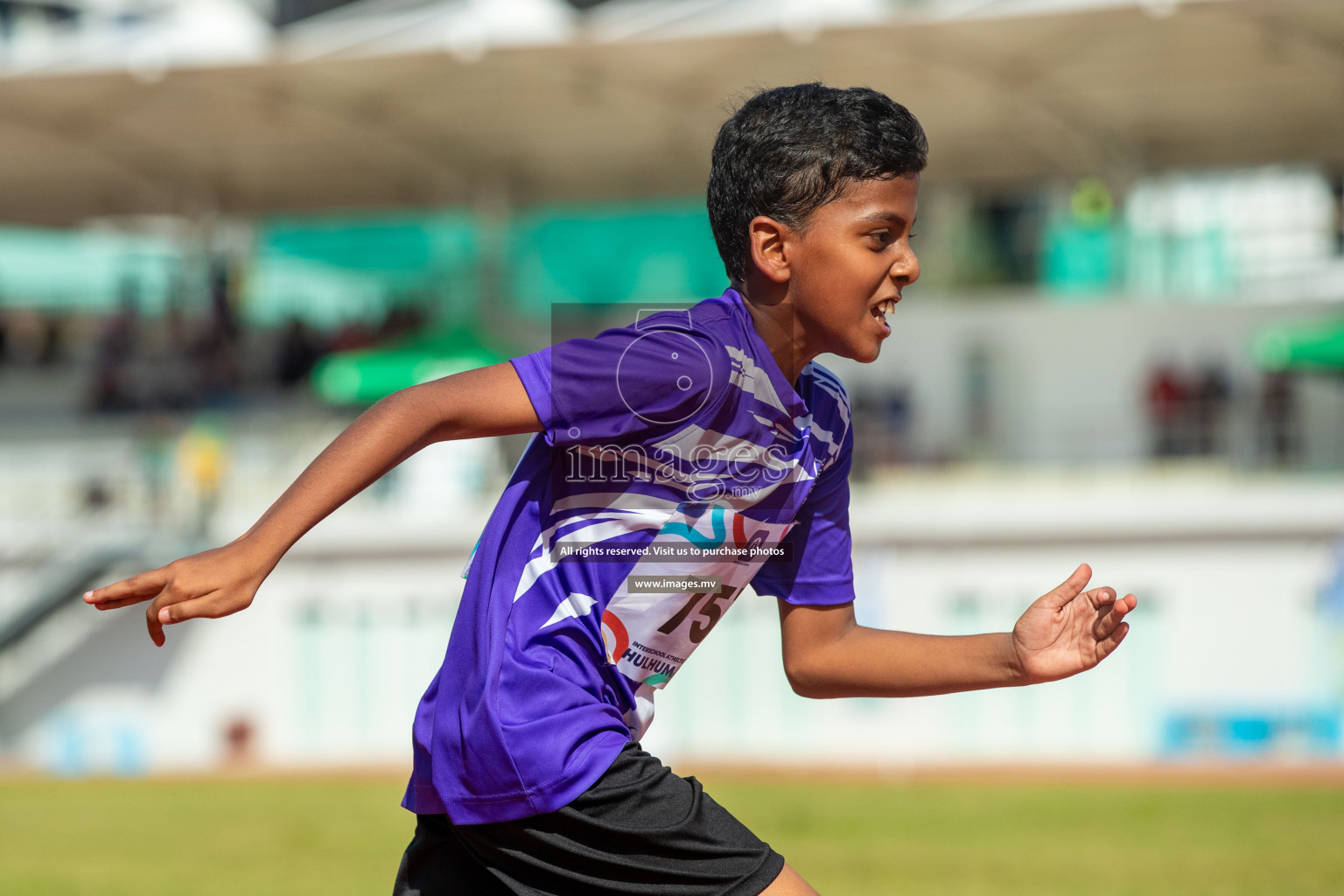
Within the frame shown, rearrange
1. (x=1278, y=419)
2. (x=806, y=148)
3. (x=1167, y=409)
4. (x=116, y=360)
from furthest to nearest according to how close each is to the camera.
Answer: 1. (x=116, y=360)
2. (x=1167, y=409)
3. (x=1278, y=419)
4. (x=806, y=148)

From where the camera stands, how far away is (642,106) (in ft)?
68.2

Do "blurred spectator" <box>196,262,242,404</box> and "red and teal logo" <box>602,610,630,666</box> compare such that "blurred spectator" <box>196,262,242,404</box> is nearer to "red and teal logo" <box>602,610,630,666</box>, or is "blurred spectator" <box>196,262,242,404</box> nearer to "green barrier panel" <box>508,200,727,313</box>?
"green barrier panel" <box>508,200,727,313</box>

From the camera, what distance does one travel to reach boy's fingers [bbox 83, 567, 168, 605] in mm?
2051

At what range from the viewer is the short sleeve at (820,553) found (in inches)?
107

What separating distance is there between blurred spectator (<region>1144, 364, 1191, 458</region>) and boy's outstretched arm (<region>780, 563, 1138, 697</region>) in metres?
16.0

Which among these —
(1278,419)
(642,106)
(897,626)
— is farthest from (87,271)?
(1278,419)

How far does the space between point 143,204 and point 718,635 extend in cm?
1564

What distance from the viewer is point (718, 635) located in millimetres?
16188

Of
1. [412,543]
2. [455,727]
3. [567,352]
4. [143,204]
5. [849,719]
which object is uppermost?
[143,204]

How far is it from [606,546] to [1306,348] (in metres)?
16.6

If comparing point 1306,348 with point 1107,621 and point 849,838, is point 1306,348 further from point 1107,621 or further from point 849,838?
point 1107,621

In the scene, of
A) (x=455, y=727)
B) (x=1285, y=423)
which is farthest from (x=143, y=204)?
(x=455, y=727)

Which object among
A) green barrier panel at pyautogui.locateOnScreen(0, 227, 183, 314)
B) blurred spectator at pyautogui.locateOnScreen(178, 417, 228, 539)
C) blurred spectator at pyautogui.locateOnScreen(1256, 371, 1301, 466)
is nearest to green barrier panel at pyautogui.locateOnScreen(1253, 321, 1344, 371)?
blurred spectator at pyautogui.locateOnScreen(1256, 371, 1301, 466)

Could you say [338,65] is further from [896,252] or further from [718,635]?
[896,252]
